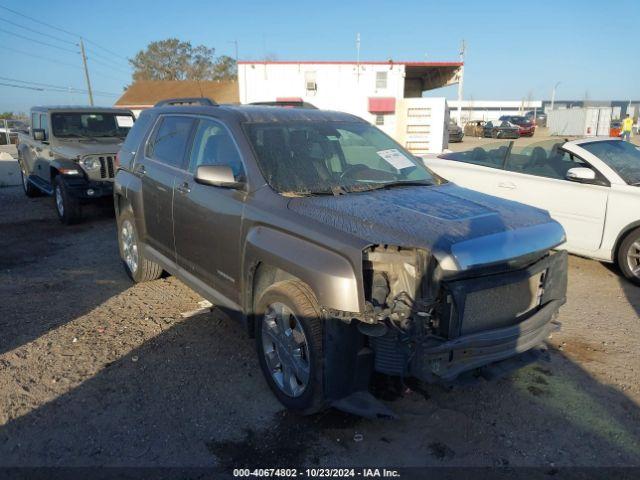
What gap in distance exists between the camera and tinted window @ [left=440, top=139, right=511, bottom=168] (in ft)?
23.0

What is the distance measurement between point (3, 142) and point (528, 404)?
37987 millimetres

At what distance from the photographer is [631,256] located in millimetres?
5715

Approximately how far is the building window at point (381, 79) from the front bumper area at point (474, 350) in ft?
82.3

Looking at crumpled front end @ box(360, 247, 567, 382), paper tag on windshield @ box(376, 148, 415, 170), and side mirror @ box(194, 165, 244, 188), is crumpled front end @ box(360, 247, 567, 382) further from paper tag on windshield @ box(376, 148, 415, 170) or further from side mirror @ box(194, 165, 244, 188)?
paper tag on windshield @ box(376, 148, 415, 170)

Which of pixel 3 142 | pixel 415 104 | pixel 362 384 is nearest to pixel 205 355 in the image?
pixel 362 384

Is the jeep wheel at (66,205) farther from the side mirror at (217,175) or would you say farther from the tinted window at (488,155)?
the tinted window at (488,155)

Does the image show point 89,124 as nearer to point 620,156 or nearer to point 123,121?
point 123,121

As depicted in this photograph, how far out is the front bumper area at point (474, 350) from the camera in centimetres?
270

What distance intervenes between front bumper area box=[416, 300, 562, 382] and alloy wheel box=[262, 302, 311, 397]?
69 cm

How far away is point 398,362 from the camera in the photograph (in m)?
2.79

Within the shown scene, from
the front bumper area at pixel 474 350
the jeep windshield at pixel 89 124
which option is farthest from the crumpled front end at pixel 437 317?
the jeep windshield at pixel 89 124

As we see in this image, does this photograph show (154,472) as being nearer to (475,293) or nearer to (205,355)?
(205,355)

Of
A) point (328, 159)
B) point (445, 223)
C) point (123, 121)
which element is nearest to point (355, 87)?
point (123, 121)

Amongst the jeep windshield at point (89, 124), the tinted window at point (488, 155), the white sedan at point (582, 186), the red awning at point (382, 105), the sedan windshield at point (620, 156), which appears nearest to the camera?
the white sedan at point (582, 186)
